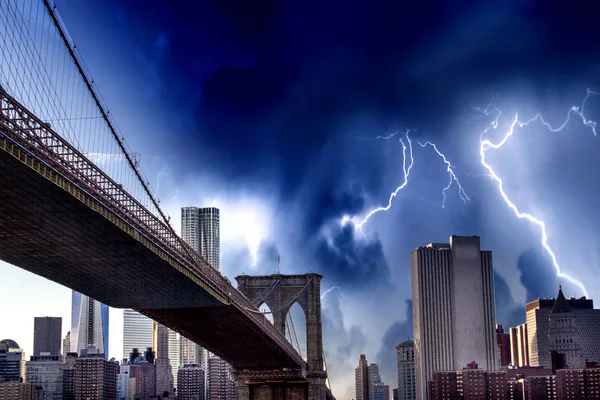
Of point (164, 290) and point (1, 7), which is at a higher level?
point (1, 7)

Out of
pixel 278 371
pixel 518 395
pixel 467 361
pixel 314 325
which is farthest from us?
pixel 467 361

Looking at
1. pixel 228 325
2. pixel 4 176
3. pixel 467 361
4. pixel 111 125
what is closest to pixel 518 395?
pixel 467 361

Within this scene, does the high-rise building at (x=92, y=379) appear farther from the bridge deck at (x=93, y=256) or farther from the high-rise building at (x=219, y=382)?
the bridge deck at (x=93, y=256)

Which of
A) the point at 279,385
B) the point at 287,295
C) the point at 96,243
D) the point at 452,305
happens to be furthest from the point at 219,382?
the point at 96,243

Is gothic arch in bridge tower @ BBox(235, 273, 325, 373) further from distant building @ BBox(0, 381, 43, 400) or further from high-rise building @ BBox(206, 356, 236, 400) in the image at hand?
high-rise building @ BBox(206, 356, 236, 400)

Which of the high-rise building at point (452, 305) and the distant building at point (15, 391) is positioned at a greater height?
the high-rise building at point (452, 305)

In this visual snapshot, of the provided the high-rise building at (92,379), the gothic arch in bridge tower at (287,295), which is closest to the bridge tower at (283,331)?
the gothic arch in bridge tower at (287,295)

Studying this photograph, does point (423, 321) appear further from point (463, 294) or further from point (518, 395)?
→ point (518, 395)

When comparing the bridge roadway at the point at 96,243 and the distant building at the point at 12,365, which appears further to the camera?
the distant building at the point at 12,365

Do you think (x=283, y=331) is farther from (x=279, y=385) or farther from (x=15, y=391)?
(x=15, y=391)
